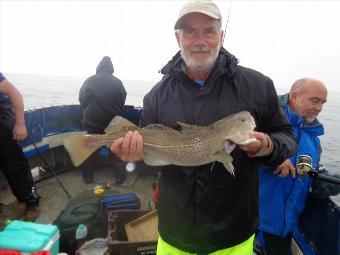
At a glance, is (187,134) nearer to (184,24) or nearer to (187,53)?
(187,53)

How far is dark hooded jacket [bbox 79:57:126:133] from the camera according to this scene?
8000 millimetres

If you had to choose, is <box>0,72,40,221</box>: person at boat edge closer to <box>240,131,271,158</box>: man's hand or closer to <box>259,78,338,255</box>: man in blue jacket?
<box>259,78,338,255</box>: man in blue jacket

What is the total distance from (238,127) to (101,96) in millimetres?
5793

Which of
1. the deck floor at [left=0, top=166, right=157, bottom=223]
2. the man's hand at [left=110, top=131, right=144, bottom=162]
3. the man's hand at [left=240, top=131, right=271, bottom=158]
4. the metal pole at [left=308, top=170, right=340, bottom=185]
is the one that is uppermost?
the man's hand at [left=240, top=131, right=271, bottom=158]

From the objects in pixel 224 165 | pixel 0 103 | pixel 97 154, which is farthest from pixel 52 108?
pixel 224 165

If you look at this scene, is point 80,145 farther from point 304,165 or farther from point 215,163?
point 304,165

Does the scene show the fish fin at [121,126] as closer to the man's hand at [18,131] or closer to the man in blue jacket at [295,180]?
the man in blue jacket at [295,180]

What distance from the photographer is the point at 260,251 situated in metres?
4.02

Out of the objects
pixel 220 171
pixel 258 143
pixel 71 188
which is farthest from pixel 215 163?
pixel 71 188

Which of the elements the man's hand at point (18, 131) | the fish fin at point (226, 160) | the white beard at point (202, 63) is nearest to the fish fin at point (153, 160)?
the fish fin at point (226, 160)

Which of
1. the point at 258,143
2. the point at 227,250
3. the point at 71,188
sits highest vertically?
Answer: the point at 258,143

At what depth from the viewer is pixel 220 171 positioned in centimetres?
298

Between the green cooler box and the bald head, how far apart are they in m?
3.89

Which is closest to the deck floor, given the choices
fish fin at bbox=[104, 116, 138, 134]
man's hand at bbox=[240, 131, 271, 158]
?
fish fin at bbox=[104, 116, 138, 134]
